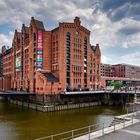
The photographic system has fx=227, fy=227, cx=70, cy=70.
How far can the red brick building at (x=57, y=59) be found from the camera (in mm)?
105500

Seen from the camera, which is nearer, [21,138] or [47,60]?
[21,138]

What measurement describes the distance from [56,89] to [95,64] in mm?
36848

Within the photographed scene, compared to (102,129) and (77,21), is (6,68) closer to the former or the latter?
(77,21)

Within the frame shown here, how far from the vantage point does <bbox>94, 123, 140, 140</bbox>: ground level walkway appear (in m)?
27.3

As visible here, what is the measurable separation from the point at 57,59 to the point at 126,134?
8149cm

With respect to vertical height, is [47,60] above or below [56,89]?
above

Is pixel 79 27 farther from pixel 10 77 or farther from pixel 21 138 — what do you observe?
pixel 21 138

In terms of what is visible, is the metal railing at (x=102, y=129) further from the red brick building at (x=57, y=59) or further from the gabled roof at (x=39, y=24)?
the gabled roof at (x=39, y=24)

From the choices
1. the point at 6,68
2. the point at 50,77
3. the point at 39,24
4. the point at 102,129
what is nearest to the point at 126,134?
the point at 102,129

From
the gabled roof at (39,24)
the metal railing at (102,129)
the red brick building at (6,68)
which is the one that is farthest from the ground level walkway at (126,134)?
the red brick building at (6,68)

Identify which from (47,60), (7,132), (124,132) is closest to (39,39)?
(47,60)

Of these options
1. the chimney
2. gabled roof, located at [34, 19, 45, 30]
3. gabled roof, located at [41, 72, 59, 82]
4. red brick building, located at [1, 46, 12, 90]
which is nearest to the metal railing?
gabled roof, located at [41, 72, 59, 82]

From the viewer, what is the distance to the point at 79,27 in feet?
379

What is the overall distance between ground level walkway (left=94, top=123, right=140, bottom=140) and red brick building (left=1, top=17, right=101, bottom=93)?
6834 cm
